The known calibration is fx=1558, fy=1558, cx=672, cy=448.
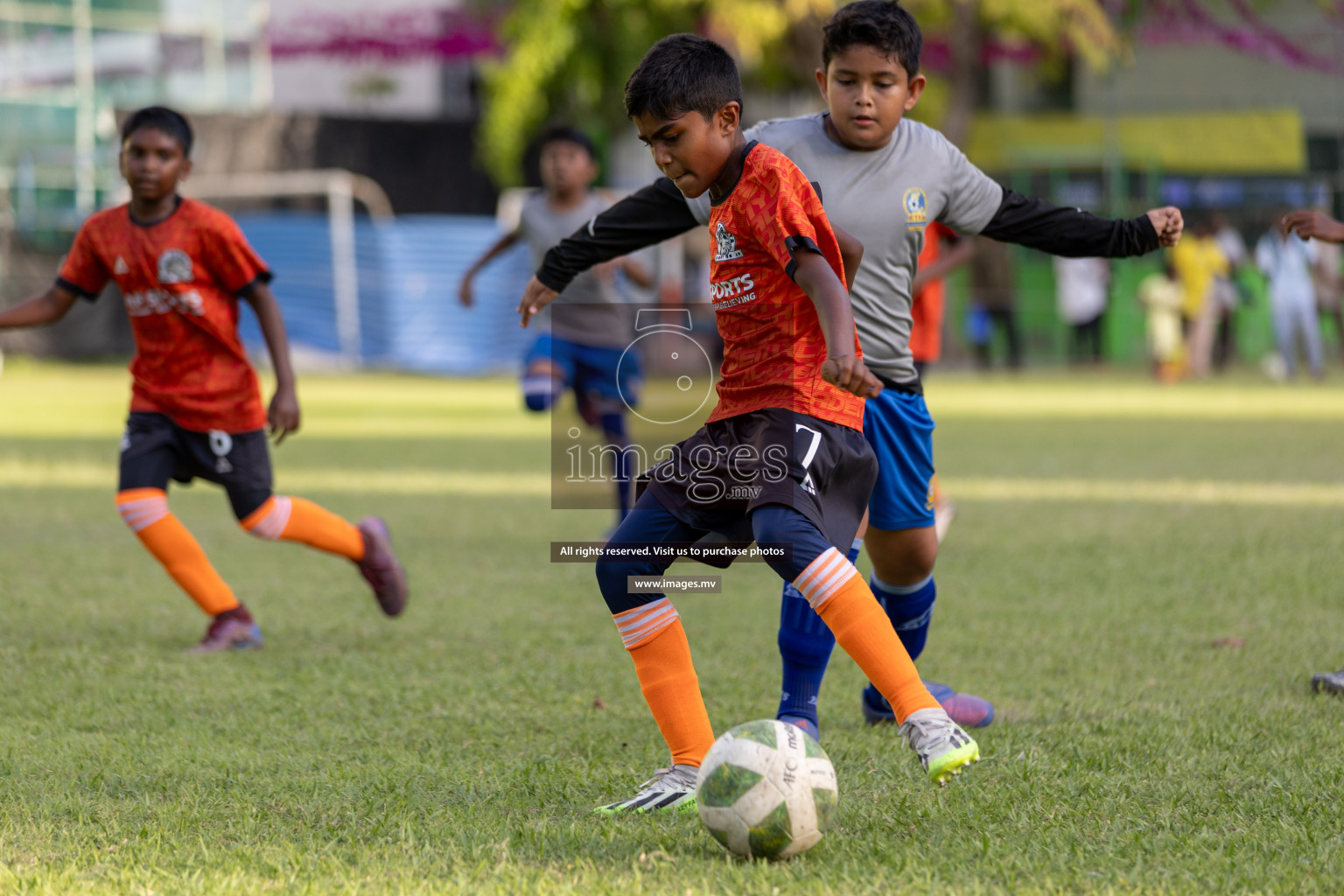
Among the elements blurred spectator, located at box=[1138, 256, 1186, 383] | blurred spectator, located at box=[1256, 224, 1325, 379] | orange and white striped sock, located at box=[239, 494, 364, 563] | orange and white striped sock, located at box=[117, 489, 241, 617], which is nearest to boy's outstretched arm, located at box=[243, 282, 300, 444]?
orange and white striped sock, located at box=[239, 494, 364, 563]

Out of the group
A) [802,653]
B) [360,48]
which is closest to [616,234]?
[802,653]

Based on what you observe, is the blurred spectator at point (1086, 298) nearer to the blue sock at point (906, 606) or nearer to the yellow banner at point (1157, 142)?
the yellow banner at point (1157, 142)

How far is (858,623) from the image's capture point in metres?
3.23

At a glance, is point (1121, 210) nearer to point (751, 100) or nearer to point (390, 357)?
point (751, 100)

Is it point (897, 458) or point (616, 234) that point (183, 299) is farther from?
point (897, 458)

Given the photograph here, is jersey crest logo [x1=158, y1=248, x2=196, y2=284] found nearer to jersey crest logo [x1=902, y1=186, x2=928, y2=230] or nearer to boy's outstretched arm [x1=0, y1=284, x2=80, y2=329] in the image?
boy's outstretched arm [x1=0, y1=284, x2=80, y2=329]

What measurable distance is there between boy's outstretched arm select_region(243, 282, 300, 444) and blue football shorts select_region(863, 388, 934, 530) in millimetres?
2204

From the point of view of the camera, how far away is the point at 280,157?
25.4m

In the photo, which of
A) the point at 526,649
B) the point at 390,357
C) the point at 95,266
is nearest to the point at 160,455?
the point at 95,266

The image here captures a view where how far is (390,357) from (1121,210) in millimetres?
10831

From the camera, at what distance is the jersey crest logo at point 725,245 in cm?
343

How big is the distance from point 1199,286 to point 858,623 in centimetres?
1791

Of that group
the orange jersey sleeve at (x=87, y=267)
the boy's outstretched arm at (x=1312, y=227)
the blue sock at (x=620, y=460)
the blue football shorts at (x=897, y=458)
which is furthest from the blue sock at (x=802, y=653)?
the blue sock at (x=620, y=460)

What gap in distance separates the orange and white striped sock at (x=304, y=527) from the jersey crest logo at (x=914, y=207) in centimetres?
260
